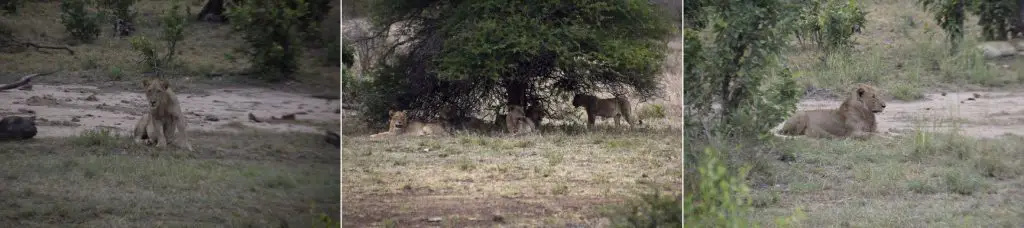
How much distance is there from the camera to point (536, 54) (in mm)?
5742

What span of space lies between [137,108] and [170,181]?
414mm

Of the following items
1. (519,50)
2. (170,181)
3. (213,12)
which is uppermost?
(213,12)

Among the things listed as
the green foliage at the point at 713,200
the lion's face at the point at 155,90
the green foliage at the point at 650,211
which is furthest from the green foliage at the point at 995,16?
the lion's face at the point at 155,90

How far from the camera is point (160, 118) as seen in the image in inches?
238

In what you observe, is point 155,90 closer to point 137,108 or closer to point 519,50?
point 137,108

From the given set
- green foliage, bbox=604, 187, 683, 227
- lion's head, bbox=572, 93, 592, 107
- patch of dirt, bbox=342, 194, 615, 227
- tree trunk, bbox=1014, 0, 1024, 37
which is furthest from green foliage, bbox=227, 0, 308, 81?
tree trunk, bbox=1014, 0, 1024, 37

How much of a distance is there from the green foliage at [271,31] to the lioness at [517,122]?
119 centimetres

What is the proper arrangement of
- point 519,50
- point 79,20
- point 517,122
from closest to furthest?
point 519,50
point 517,122
point 79,20

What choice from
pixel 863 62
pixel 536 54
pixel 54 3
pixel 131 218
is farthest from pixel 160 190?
pixel 863 62

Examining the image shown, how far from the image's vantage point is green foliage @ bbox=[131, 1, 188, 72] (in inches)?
240

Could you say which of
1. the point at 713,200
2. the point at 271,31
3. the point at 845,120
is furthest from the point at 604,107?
the point at 845,120

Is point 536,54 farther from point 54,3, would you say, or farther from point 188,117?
point 54,3

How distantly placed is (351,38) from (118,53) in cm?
124

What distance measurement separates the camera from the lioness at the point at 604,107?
5.77 metres
